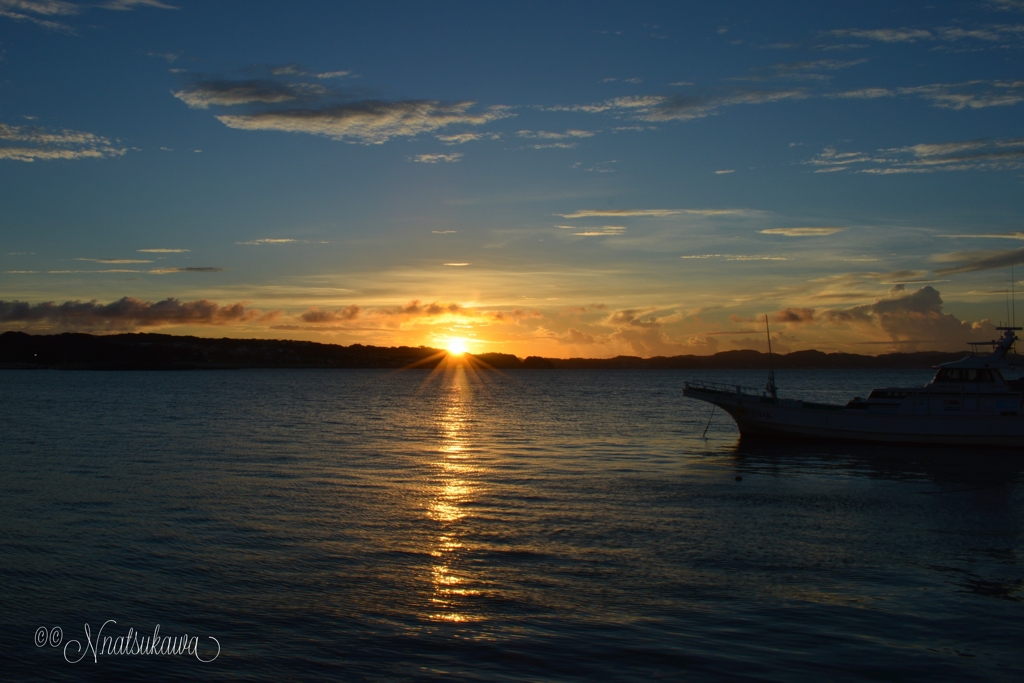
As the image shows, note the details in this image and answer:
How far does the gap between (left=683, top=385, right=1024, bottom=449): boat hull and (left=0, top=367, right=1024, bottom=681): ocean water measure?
5.78 metres

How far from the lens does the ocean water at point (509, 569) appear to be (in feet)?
34.6

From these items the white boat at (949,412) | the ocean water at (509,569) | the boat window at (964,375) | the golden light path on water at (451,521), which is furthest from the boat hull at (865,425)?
the golden light path on water at (451,521)

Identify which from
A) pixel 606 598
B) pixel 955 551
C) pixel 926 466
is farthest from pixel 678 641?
pixel 926 466

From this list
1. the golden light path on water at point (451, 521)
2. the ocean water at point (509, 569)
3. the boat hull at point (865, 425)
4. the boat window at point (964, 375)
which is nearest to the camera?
the ocean water at point (509, 569)

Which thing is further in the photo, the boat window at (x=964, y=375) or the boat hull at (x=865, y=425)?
the boat window at (x=964, y=375)

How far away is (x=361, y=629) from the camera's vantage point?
11531 millimetres

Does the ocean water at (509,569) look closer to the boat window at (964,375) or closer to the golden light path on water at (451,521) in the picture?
the golden light path on water at (451,521)

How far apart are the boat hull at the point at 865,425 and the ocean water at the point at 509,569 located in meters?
5.78

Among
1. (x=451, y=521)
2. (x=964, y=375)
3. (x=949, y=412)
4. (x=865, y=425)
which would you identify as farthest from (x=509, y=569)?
(x=964, y=375)

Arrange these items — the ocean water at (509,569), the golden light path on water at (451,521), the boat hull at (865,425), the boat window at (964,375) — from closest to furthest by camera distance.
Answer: the ocean water at (509,569)
the golden light path on water at (451,521)
the boat hull at (865,425)
the boat window at (964,375)

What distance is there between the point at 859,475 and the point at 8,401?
268 feet

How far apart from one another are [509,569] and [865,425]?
98.7 ft

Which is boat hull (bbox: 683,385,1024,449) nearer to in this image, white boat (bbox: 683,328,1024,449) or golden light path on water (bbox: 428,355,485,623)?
white boat (bbox: 683,328,1024,449)

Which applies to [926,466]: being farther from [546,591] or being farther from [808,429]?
[546,591]
